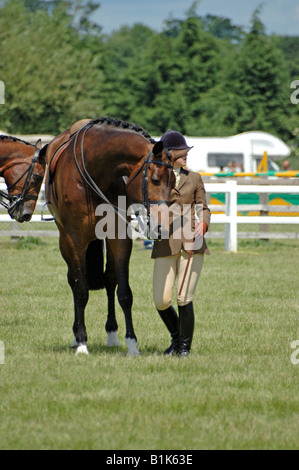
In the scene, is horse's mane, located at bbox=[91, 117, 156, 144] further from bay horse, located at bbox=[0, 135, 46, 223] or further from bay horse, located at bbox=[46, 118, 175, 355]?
bay horse, located at bbox=[0, 135, 46, 223]

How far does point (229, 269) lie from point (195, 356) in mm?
7040

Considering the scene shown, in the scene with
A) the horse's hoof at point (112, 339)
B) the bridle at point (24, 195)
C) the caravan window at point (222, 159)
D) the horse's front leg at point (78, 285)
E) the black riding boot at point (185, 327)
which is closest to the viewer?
the black riding boot at point (185, 327)

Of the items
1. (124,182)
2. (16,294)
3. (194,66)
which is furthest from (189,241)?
(194,66)

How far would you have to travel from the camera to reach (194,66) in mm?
51781

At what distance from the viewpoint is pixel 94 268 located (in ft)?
26.1

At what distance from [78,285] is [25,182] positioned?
1.63 meters

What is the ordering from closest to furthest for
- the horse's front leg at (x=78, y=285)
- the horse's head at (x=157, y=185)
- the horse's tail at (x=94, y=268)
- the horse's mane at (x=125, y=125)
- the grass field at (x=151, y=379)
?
the grass field at (x=151, y=379)
the horse's head at (x=157, y=185)
the horse's mane at (x=125, y=125)
the horse's front leg at (x=78, y=285)
the horse's tail at (x=94, y=268)

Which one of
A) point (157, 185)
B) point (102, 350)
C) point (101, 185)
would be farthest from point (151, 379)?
point (101, 185)

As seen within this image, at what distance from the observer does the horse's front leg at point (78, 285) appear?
7227 mm

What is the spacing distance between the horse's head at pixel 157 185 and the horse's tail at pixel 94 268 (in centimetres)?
175

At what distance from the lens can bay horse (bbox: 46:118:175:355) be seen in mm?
6371

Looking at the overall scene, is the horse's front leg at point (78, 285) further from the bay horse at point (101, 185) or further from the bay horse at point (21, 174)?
the bay horse at point (21, 174)

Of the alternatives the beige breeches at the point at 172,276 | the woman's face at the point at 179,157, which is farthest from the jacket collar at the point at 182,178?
the beige breeches at the point at 172,276

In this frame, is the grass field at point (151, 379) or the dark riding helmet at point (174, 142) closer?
the grass field at point (151, 379)
